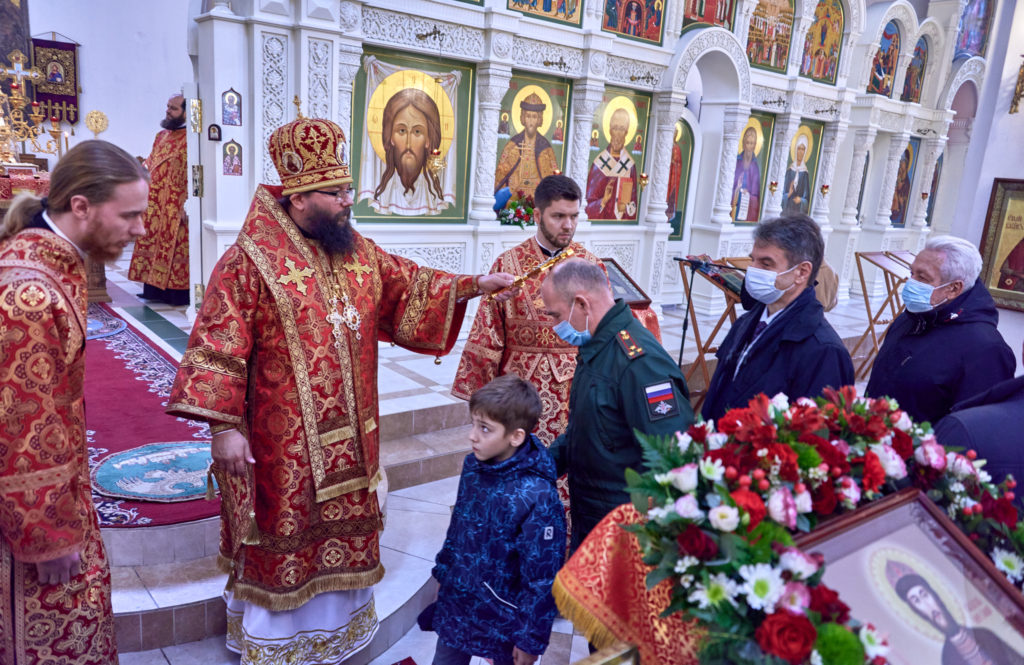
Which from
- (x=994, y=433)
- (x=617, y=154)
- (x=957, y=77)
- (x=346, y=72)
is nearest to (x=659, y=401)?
(x=994, y=433)

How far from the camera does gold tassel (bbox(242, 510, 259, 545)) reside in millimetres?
2416

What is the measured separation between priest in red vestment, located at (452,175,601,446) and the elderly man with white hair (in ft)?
4.78

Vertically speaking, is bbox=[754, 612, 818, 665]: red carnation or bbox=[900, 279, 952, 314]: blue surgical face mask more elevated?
bbox=[900, 279, 952, 314]: blue surgical face mask

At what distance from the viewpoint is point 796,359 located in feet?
8.38

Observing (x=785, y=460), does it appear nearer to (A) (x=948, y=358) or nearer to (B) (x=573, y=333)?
(B) (x=573, y=333)

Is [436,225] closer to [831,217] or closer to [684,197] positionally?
[684,197]

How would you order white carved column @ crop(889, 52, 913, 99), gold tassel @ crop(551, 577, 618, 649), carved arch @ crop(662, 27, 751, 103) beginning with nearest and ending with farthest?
gold tassel @ crop(551, 577, 618, 649) < carved arch @ crop(662, 27, 751, 103) < white carved column @ crop(889, 52, 913, 99)

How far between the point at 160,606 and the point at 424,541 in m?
1.29

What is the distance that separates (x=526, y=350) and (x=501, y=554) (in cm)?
142

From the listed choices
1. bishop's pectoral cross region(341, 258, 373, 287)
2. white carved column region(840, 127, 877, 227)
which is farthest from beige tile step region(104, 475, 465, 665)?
white carved column region(840, 127, 877, 227)

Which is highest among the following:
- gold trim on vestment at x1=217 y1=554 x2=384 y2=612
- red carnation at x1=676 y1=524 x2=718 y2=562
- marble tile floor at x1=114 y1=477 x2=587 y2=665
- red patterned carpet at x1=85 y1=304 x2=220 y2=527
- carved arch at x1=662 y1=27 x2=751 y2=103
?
carved arch at x1=662 y1=27 x2=751 y2=103

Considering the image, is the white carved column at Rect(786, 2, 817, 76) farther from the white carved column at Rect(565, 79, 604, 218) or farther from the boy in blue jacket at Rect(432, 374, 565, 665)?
the boy in blue jacket at Rect(432, 374, 565, 665)

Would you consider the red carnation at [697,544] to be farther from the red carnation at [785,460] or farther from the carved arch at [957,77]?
the carved arch at [957,77]

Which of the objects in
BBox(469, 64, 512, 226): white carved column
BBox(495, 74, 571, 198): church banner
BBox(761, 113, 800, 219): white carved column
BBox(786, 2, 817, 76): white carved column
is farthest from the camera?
BBox(761, 113, 800, 219): white carved column
